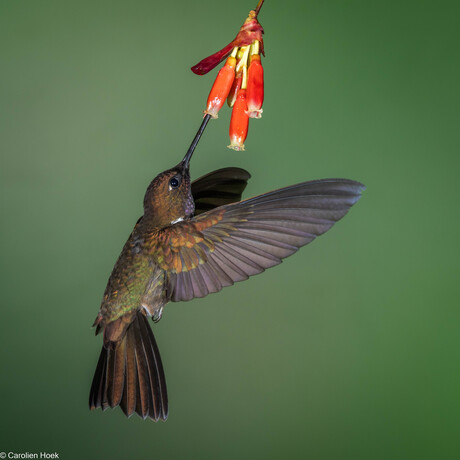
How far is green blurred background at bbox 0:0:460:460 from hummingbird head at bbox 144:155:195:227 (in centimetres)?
66

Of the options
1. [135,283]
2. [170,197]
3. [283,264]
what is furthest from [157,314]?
[283,264]

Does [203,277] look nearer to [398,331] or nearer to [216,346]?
[216,346]

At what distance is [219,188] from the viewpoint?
992 millimetres

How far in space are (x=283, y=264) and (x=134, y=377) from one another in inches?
27.7

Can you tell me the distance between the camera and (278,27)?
1.53 meters

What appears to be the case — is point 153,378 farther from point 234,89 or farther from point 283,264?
point 283,264

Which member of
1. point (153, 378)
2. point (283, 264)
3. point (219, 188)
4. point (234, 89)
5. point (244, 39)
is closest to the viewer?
point (244, 39)

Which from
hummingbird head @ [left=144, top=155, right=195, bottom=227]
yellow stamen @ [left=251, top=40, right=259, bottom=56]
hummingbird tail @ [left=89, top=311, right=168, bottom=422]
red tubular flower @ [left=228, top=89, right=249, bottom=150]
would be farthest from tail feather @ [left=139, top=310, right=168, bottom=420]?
yellow stamen @ [left=251, top=40, right=259, bottom=56]

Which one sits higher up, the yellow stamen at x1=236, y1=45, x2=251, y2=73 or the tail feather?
the yellow stamen at x1=236, y1=45, x2=251, y2=73

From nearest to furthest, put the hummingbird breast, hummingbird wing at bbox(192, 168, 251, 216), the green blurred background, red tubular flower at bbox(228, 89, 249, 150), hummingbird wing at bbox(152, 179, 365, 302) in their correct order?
1. hummingbird wing at bbox(152, 179, 365, 302)
2. red tubular flower at bbox(228, 89, 249, 150)
3. the hummingbird breast
4. hummingbird wing at bbox(192, 168, 251, 216)
5. the green blurred background

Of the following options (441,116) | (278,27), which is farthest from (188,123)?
(441,116)

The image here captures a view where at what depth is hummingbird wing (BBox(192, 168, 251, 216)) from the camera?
944 millimetres

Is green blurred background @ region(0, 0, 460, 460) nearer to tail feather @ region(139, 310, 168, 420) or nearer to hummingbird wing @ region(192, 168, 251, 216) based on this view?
hummingbird wing @ region(192, 168, 251, 216)

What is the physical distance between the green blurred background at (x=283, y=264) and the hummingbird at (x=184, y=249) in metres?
0.56
